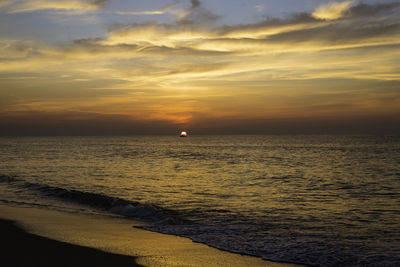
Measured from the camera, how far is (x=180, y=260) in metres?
8.05

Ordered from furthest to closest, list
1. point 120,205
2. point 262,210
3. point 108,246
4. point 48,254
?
1. point 120,205
2. point 262,210
3. point 108,246
4. point 48,254

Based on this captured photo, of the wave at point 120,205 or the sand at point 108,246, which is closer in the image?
the sand at point 108,246

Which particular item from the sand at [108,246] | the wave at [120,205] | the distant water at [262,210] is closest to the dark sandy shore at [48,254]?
the sand at [108,246]

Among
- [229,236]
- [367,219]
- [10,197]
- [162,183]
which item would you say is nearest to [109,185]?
[162,183]

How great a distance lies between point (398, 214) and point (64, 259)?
42.8ft

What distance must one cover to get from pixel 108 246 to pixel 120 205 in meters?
7.72

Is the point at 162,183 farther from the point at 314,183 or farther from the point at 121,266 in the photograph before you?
the point at 121,266

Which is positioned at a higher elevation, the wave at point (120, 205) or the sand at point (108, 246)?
the sand at point (108, 246)

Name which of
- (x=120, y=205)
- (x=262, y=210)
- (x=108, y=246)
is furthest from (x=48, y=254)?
(x=262, y=210)

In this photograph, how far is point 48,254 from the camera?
831cm

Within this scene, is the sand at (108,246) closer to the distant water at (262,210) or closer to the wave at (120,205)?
the distant water at (262,210)

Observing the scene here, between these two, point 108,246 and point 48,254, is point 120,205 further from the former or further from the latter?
point 48,254

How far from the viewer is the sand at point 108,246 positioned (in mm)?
8039

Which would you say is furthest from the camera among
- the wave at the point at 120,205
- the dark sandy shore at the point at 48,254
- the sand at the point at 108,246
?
the wave at the point at 120,205
